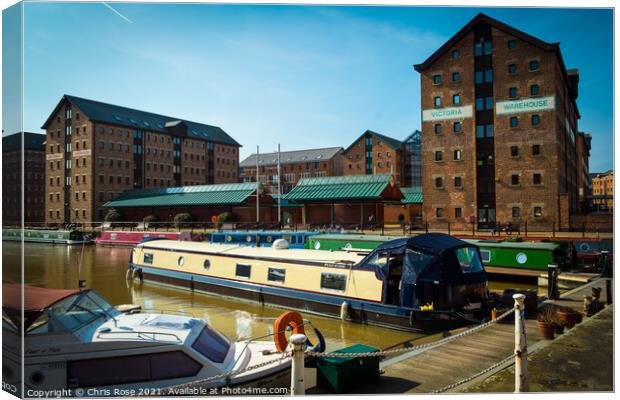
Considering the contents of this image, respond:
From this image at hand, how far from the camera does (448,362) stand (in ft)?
31.2

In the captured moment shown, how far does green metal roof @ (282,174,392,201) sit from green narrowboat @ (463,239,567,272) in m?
17.1

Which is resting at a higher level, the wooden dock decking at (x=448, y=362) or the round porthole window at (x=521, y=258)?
the round porthole window at (x=521, y=258)

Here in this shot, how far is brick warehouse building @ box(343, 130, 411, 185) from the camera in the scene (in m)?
87.4

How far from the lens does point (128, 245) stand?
4706cm

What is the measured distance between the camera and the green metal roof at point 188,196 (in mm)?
54031

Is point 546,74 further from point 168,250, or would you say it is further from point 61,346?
point 61,346

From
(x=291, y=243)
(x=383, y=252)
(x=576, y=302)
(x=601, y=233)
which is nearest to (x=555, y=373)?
(x=383, y=252)

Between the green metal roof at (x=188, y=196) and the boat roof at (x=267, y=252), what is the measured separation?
27.4 m

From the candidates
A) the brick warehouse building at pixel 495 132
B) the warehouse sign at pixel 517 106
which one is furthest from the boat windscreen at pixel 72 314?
the warehouse sign at pixel 517 106

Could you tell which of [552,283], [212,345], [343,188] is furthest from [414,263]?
[343,188]

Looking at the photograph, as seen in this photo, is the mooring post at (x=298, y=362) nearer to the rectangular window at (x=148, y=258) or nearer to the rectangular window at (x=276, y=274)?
the rectangular window at (x=276, y=274)

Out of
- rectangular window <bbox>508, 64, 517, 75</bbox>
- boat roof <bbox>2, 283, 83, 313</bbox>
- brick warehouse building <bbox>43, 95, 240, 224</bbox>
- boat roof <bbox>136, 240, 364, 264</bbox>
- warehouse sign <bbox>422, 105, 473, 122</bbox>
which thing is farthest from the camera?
brick warehouse building <bbox>43, 95, 240, 224</bbox>

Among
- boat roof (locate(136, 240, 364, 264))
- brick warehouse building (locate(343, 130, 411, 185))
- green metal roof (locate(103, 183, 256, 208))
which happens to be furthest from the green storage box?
brick warehouse building (locate(343, 130, 411, 185))

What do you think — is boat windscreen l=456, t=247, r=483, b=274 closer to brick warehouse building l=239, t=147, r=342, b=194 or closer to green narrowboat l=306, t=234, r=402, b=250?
green narrowboat l=306, t=234, r=402, b=250
